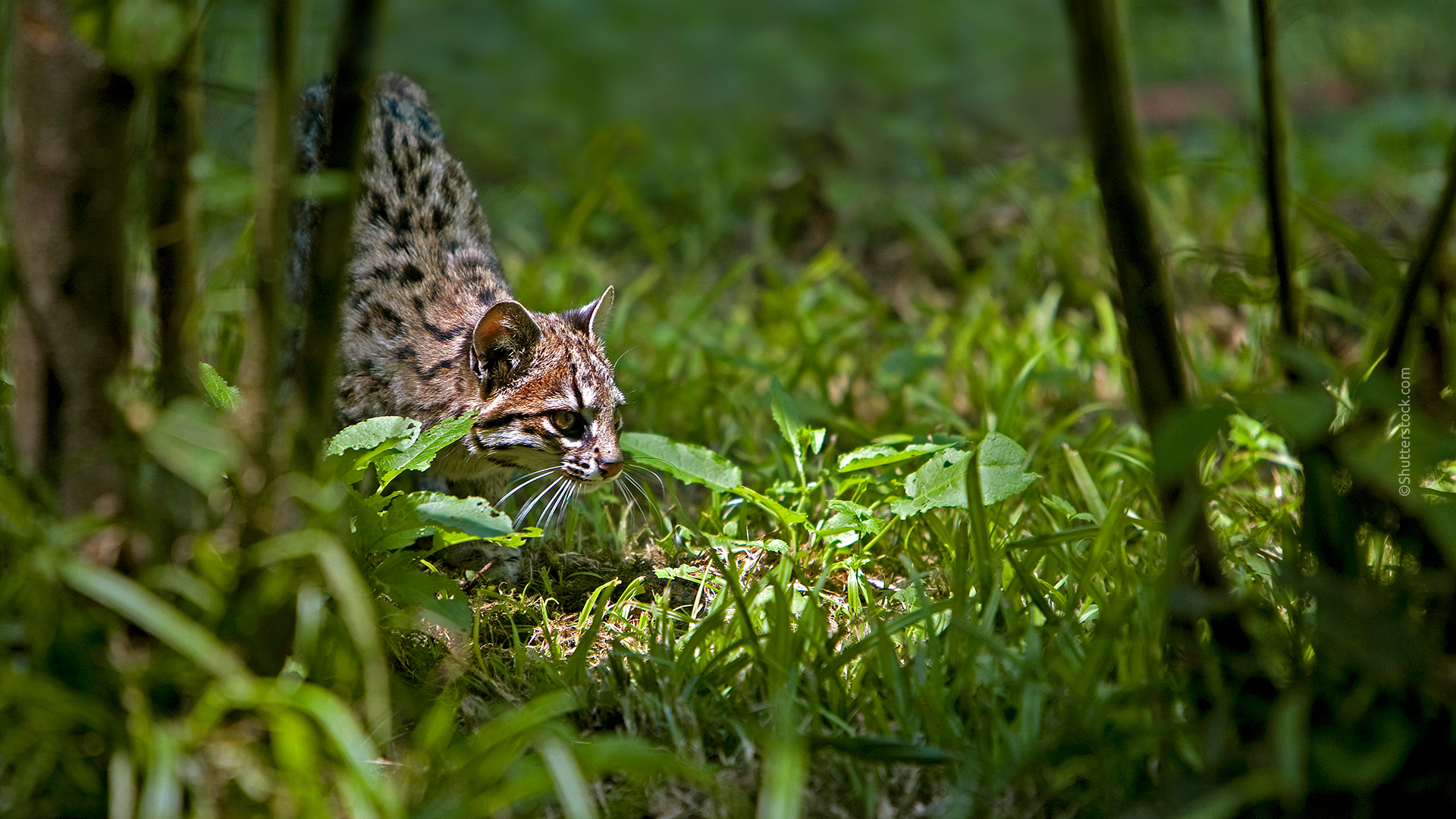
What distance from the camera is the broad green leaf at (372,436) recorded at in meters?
2.65

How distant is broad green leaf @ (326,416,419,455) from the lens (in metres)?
2.65

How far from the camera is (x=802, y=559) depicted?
10.1ft

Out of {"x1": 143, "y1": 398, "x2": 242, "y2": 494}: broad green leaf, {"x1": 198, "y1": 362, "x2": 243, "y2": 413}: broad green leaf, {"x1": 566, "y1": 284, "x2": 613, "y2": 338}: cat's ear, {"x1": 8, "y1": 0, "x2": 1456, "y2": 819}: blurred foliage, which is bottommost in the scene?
{"x1": 8, "y1": 0, "x2": 1456, "y2": 819}: blurred foliage

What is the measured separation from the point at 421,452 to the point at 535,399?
34.3 inches

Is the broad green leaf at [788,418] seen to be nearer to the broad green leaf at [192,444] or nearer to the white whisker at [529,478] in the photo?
the white whisker at [529,478]

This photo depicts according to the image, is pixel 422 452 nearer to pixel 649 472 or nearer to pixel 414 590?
pixel 414 590

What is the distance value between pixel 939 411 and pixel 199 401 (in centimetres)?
266

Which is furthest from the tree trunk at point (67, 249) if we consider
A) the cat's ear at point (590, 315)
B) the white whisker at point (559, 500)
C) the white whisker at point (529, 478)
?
the cat's ear at point (590, 315)

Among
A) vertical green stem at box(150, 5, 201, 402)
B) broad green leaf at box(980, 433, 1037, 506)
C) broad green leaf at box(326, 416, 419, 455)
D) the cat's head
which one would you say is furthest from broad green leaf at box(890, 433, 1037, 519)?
vertical green stem at box(150, 5, 201, 402)

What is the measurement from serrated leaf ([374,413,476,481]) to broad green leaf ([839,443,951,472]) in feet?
3.61

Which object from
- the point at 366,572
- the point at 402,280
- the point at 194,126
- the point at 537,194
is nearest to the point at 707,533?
the point at 366,572

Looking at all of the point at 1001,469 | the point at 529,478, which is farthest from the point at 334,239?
the point at 529,478

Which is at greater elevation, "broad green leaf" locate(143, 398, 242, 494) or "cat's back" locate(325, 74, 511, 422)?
"cat's back" locate(325, 74, 511, 422)

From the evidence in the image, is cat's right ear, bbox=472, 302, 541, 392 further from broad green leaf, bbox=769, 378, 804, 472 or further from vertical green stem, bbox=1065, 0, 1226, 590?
vertical green stem, bbox=1065, 0, 1226, 590
